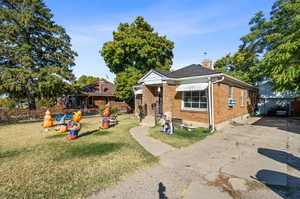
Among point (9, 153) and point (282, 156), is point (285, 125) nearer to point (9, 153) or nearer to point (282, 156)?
point (282, 156)

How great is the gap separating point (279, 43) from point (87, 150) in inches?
728

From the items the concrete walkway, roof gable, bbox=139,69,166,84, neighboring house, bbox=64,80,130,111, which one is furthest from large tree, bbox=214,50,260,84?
neighboring house, bbox=64,80,130,111

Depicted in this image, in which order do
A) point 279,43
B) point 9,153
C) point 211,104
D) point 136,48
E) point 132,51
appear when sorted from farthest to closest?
point 132,51, point 136,48, point 279,43, point 211,104, point 9,153

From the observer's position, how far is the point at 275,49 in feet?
29.6

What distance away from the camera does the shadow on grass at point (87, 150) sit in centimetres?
507

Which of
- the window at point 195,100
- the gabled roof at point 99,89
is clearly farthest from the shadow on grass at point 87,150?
the gabled roof at point 99,89

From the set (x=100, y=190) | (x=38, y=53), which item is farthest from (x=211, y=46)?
(x=38, y=53)

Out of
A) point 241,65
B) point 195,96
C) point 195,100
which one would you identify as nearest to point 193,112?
point 195,100

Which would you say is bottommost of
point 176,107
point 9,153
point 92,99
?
point 9,153

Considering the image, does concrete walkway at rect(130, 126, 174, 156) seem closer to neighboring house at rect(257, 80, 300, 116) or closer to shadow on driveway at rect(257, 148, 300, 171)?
shadow on driveway at rect(257, 148, 300, 171)

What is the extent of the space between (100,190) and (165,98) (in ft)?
23.8

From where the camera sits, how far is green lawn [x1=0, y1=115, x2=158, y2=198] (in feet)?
10.4

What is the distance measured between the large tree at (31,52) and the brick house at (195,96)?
12.0m

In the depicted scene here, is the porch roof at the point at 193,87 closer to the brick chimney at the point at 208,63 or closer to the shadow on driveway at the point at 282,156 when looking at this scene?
the shadow on driveway at the point at 282,156
